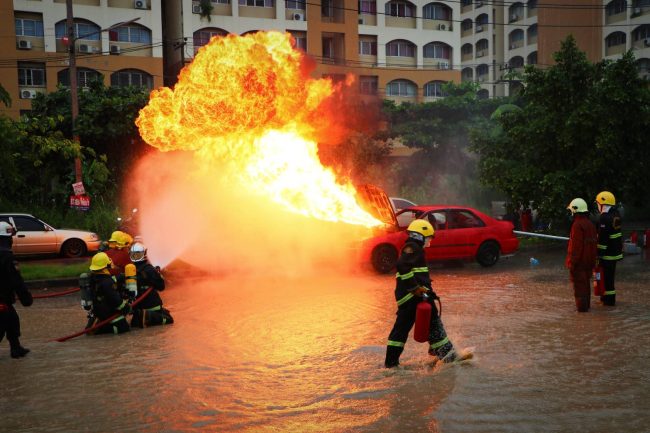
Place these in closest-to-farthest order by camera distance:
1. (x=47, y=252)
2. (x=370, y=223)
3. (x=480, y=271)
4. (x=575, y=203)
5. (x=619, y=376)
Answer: (x=619, y=376) < (x=575, y=203) < (x=370, y=223) < (x=480, y=271) < (x=47, y=252)

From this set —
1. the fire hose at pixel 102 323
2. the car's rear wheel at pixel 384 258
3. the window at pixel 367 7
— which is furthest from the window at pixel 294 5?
the fire hose at pixel 102 323

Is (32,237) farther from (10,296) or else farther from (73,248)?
(10,296)

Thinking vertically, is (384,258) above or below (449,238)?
below

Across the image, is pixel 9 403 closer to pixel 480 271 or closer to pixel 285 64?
pixel 285 64

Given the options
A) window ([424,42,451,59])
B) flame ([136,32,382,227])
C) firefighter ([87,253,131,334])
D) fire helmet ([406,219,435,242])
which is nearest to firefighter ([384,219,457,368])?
fire helmet ([406,219,435,242])

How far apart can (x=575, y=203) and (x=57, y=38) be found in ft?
115

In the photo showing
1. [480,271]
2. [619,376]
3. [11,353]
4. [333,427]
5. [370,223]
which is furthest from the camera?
[480,271]

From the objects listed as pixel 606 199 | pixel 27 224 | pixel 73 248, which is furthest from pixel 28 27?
pixel 606 199

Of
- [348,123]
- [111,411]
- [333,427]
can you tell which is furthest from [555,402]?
[348,123]

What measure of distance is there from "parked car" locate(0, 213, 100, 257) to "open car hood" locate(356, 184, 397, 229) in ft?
27.9

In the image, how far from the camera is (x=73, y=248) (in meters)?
18.0

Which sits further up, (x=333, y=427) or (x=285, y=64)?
(x=285, y=64)

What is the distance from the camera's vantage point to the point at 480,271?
15039mm

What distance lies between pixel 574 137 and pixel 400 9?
32018mm
